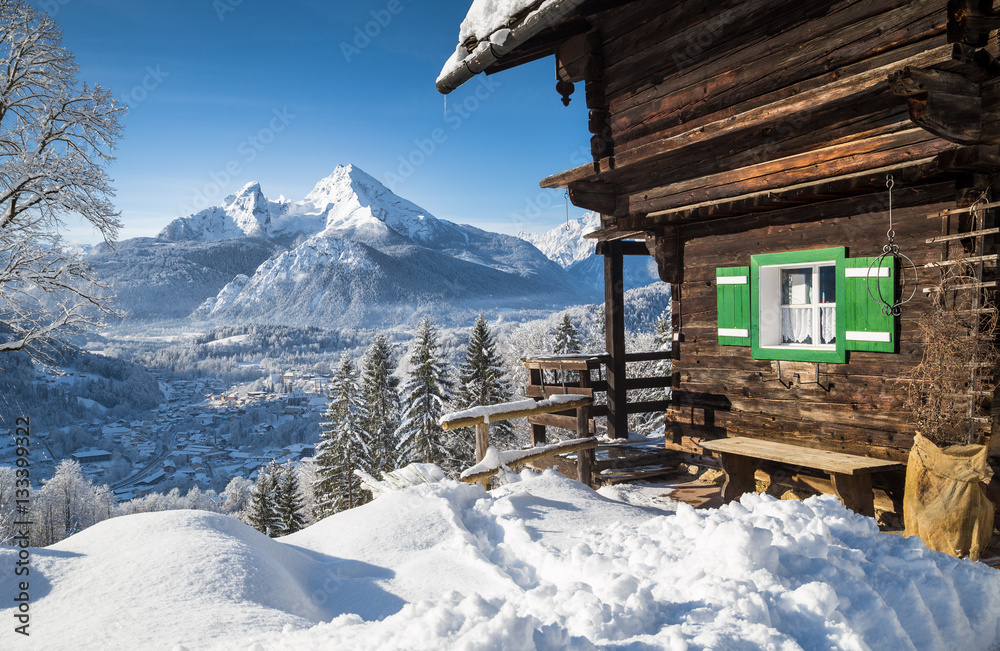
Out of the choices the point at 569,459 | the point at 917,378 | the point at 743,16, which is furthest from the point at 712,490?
the point at 743,16

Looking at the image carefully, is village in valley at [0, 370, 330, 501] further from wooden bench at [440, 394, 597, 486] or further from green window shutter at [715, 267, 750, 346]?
green window shutter at [715, 267, 750, 346]

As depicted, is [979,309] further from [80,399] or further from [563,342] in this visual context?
[80,399]

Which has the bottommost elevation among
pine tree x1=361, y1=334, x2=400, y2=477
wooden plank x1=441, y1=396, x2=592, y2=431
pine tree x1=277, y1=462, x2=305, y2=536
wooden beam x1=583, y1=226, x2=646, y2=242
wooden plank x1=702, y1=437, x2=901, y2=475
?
pine tree x1=277, y1=462, x2=305, y2=536

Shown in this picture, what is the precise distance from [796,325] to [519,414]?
360 centimetres

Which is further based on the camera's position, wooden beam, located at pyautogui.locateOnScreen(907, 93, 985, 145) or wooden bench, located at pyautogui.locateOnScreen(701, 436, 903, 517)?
wooden bench, located at pyautogui.locateOnScreen(701, 436, 903, 517)

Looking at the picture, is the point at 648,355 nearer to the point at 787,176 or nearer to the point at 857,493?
the point at 787,176

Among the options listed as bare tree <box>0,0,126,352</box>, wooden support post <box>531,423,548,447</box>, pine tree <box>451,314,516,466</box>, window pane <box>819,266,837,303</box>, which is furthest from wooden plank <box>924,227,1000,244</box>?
pine tree <box>451,314,516,466</box>

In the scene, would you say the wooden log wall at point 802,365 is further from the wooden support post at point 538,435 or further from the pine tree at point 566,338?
the pine tree at point 566,338

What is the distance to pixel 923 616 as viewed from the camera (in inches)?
119

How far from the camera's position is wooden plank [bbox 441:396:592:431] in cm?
670

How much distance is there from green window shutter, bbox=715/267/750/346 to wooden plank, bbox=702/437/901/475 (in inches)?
51.1

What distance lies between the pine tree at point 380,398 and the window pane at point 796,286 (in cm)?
2307

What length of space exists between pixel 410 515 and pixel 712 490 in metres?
4.59

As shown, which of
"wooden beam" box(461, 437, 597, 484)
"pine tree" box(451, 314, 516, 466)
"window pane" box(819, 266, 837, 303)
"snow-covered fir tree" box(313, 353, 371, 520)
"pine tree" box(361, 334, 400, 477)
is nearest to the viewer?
"wooden beam" box(461, 437, 597, 484)
